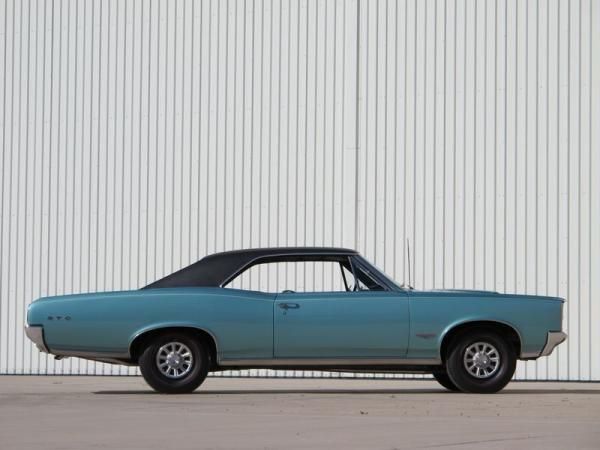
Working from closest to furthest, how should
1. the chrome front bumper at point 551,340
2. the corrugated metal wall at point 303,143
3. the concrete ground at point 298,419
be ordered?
the concrete ground at point 298,419, the chrome front bumper at point 551,340, the corrugated metal wall at point 303,143

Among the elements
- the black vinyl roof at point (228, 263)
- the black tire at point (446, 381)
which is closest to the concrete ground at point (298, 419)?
the black tire at point (446, 381)

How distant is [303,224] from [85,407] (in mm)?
7613

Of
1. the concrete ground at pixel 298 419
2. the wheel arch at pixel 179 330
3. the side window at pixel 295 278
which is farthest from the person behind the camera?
the side window at pixel 295 278

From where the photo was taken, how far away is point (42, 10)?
773 inches

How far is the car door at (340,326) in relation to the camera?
12.7 m

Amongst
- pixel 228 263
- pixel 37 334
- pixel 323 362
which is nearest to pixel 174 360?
pixel 228 263

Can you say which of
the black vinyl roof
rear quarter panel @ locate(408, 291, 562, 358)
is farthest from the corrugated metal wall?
the black vinyl roof

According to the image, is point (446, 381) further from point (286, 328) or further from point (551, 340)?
point (286, 328)

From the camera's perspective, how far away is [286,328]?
12.7m

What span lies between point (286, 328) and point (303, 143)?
5998 mm

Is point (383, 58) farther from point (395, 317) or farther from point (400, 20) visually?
point (395, 317)

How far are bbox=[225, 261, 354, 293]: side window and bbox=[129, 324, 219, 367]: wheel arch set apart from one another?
5233 millimetres

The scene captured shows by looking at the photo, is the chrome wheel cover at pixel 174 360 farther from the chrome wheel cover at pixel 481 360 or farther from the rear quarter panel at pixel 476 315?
the chrome wheel cover at pixel 481 360

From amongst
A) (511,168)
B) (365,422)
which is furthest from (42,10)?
(365,422)
